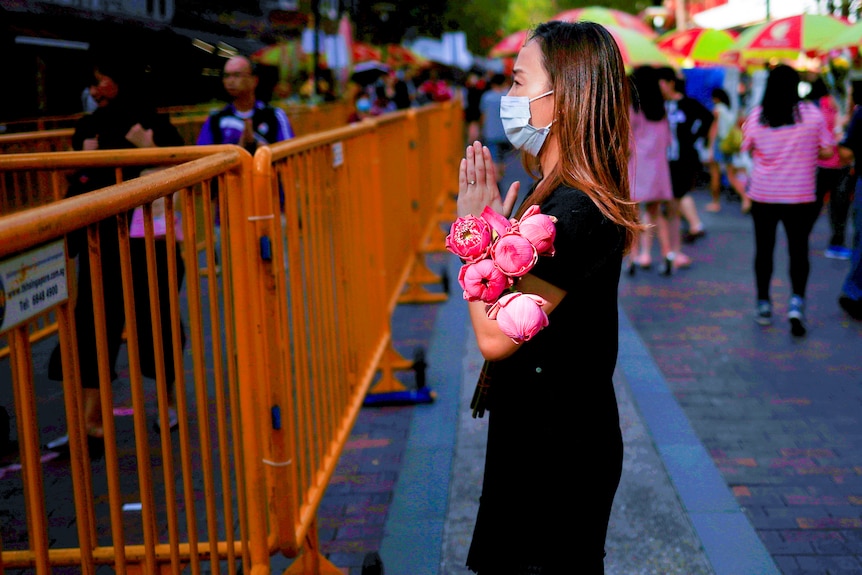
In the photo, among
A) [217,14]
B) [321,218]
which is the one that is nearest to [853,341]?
[321,218]

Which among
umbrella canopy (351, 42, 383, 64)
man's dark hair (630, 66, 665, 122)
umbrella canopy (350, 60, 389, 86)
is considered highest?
umbrella canopy (351, 42, 383, 64)

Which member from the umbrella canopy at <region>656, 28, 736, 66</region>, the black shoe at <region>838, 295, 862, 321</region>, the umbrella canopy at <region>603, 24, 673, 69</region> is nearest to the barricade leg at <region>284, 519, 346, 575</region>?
the black shoe at <region>838, 295, 862, 321</region>

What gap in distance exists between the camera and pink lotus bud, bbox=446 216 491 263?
6.83ft

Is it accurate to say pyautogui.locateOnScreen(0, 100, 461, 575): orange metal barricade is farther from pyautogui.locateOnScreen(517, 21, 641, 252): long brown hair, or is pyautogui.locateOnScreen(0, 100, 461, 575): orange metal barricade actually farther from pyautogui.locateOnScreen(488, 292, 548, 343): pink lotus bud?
pyautogui.locateOnScreen(517, 21, 641, 252): long brown hair

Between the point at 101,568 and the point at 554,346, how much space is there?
7.81 feet

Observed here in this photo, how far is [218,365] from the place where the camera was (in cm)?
261

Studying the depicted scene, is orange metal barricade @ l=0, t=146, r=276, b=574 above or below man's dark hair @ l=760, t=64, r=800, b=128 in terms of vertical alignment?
below

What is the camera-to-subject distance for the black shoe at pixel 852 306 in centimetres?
772

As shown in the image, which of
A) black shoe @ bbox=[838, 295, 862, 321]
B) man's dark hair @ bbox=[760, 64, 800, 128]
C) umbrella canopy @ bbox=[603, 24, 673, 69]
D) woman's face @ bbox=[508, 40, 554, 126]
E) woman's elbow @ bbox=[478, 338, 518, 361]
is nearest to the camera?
woman's elbow @ bbox=[478, 338, 518, 361]

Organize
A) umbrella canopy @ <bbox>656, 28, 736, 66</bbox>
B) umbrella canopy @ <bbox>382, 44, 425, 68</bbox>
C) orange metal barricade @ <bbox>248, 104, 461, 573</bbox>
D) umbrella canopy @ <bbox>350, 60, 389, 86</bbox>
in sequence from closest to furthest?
orange metal barricade @ <bbox>248, 104, 461, 573</bbox>
umbrella canopy @ <bbox>656, 28, 736, 66</bbox>
umbrella canopy @ <bbox>350, 60, 389, 86</bbox>
umbrella canopy @ <bbox>382, 44, 425, 68</bbox>

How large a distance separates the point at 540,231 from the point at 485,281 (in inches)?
6.6

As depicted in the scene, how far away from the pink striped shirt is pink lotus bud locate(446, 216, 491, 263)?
5753 millimetres

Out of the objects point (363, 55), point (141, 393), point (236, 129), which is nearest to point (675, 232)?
point (236, 129)

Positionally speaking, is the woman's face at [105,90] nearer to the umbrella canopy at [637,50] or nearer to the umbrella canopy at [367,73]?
the umbrella canopy at [637,50]
